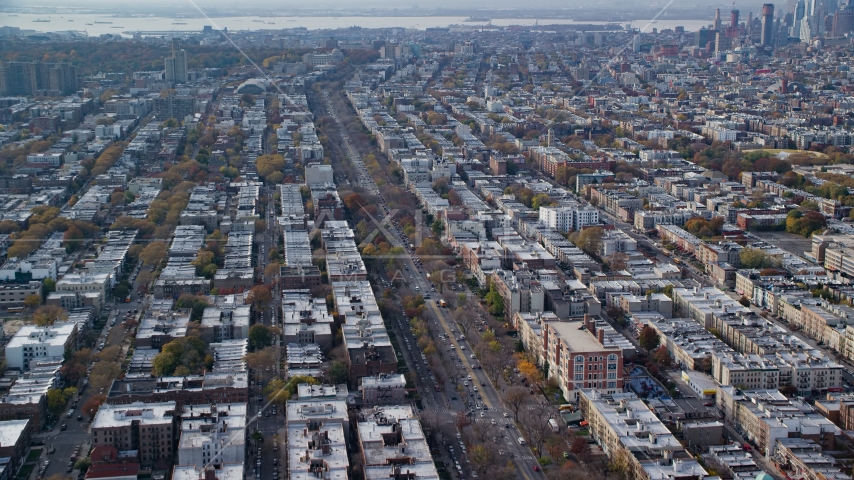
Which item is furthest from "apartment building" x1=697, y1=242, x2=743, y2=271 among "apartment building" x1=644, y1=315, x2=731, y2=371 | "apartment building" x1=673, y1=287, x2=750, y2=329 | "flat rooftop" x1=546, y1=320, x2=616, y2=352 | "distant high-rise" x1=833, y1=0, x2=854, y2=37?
"distant high-rise" x1=833, y1=0, x2=854, y2=37

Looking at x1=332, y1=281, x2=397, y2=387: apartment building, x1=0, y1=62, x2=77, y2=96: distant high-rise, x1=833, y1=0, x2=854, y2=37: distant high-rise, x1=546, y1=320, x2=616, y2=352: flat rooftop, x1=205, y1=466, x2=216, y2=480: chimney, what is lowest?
x1=205, y1=466, x2=216, y2=480: chimney

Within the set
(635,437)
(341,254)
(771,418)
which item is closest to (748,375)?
(771,418)

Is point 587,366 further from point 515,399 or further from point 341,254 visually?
point 341,254

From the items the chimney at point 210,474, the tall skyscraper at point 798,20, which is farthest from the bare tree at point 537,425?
the tall skyscraper at point 798,20

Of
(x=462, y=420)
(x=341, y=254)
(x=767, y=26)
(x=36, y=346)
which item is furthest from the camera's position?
(x=767, y=26)

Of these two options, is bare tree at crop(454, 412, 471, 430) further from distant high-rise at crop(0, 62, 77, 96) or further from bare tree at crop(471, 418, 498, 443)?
distant high-rise at crop(0, 62, 77, 96)

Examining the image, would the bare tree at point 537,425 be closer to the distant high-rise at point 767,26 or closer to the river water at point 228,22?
the river water at point 228,22
